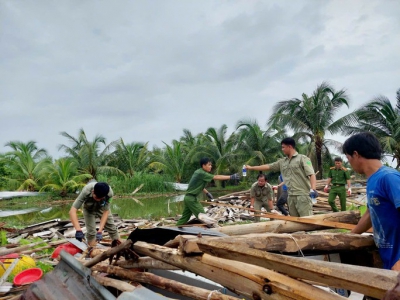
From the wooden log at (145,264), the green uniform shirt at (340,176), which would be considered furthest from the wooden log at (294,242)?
the green uniform shirt at (340,176)

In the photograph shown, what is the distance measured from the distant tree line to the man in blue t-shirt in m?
18.7

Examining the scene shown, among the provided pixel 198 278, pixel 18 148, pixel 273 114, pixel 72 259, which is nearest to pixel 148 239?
pixel 198 278

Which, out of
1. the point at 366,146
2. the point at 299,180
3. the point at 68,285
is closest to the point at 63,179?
the point at 299,180

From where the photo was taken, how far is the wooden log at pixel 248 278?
167cm

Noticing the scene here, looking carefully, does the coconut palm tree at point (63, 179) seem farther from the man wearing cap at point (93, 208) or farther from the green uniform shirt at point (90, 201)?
the green uniform shirt at point (90, 201)

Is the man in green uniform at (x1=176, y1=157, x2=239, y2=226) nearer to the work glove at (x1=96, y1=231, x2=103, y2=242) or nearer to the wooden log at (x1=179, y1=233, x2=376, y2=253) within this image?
the work glove at (x1=96, y1=231, x2=103, y2=242)

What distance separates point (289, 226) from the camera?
12.3ft

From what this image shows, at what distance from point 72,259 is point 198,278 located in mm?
1366

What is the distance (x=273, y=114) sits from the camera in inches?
887

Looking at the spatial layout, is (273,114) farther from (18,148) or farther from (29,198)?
(18,148)

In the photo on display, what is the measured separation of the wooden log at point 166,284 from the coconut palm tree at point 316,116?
64.0ft

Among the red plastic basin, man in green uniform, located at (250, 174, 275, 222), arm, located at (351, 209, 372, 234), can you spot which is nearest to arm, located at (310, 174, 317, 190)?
arm, located at (351, 209, 372, 234)

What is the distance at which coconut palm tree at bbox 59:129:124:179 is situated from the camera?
2712 centimetres

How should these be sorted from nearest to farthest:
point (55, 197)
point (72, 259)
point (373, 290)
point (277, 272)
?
point (373, 290) < point (277, 272) < point (72, 259) < point (55, 197)
